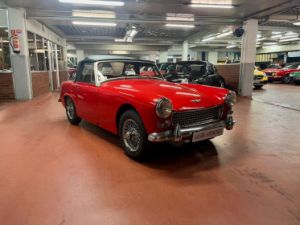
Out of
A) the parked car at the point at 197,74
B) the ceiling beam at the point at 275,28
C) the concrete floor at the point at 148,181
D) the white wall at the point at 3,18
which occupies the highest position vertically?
the ceiling beam at the point at 275,28

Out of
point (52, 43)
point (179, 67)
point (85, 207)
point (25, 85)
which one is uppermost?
point (52, 43)

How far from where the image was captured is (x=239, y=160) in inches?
127

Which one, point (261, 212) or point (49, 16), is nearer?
point (261, 212)

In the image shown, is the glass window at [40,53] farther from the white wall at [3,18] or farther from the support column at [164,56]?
the support column at [164,56]

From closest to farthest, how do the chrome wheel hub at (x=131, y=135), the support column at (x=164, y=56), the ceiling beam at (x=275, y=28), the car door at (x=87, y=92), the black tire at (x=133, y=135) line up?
the black tire at (x=133, y=135) → the chrome wheel hub at (x=131, y=135) → the car door at (x=87, y=92) → the ceiling beam at (x=275, y=28) → the support column at (x=164, y=56)

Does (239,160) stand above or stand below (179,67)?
below

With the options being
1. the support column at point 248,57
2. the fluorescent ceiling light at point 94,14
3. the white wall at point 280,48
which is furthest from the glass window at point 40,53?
the white wall at point 280,48

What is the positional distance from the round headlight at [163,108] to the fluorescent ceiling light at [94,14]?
681cm

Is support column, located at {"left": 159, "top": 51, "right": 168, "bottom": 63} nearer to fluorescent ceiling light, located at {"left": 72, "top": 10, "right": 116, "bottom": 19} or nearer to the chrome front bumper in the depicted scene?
fluorescent ceiling light, located at {"left": 72, "top": 10, "right": 116, "bottom": 19}

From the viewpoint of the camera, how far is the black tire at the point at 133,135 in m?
2.96

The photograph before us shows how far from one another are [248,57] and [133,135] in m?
8.12

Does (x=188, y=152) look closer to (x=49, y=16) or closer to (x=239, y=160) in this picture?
(x=239, y=160)

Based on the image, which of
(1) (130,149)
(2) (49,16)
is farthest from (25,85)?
(1) (130,149)

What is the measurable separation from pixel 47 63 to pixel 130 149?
994 centimetres
